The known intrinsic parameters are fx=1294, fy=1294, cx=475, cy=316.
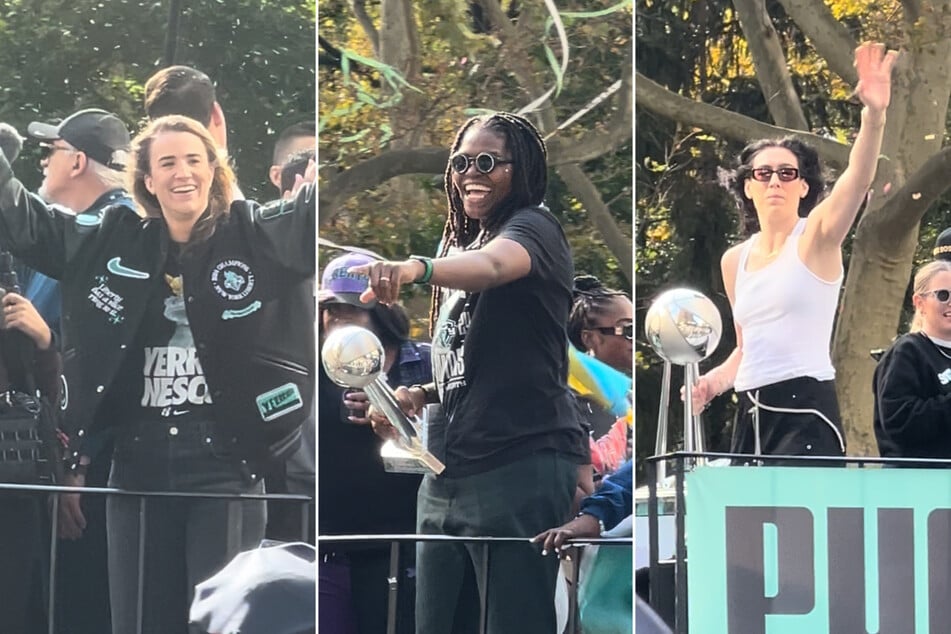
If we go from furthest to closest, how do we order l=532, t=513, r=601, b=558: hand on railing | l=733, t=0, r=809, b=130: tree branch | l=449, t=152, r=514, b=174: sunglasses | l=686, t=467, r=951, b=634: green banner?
l=733, t=0, r=809, b=130: tree branch
l=449, t=152, r=514, b=174: sunglasses
l=532, t=513, r=601, b=558: hand on railing
l=686, t=467, r=951, b=634: green banner

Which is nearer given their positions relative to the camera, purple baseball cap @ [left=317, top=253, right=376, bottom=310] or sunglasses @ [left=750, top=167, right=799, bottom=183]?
purple baseball cap @ [left=317, top=253, right=376, bottom=310]

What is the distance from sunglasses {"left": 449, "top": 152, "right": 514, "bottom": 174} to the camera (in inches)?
210

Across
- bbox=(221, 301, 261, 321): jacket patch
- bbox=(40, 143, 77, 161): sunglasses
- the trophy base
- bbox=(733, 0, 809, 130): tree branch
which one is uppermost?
bbox=(733, 0, 809, 130): tree branch

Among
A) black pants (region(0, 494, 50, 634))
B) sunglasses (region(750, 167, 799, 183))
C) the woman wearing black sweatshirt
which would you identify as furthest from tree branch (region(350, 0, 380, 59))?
the woman wearing black sweatshirt

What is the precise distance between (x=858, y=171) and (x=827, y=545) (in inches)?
61.4

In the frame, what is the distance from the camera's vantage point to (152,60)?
213 inches

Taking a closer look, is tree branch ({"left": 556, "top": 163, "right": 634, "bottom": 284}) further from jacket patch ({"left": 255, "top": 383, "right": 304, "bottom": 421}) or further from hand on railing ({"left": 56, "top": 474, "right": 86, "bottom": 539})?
hand on railing ({"left": 56, "top": 474, "right": 86, "bottom": 539})

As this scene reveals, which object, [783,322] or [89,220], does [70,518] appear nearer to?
[89,220]

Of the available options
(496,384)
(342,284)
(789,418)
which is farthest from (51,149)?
(789,418)

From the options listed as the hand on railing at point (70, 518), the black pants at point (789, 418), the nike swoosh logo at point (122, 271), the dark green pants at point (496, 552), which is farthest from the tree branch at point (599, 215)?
the hand on railing at point (70, 518)

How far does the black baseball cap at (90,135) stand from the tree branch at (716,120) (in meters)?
2.18

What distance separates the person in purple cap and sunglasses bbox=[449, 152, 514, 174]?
53cm

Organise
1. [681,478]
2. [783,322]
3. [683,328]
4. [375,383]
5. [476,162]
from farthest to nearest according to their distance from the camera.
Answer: [783,322] → [476,162] → [375,383] → [683,328] → [681,478]

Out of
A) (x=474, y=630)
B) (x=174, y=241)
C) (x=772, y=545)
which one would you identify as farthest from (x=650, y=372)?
(x=174, y=241)
